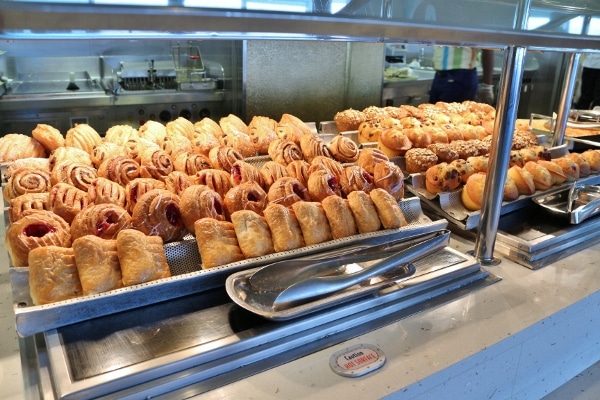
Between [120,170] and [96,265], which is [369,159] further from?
[96,265]

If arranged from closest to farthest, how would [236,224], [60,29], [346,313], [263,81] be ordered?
[60,29] → [346,313] → [236,224] → [263,81]

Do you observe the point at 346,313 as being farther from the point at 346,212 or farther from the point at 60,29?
the point at 60,29

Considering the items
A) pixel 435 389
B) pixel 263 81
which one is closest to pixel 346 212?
pixel 435 389

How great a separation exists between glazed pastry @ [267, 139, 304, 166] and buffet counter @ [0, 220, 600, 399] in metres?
0.76

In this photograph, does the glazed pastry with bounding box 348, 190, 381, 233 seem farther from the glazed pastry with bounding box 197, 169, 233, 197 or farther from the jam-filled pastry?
the jam-filled pastry

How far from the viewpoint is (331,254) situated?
1432 mm

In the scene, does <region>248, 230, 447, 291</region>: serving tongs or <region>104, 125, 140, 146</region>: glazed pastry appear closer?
<region>248, 230, 447, 291</region>: serving tongs

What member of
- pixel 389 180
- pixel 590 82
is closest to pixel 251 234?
pixel 389 180

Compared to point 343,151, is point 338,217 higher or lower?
lower

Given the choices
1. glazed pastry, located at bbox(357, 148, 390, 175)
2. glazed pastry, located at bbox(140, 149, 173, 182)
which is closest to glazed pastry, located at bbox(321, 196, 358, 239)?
glazed pastry, located at bbox(357, 148, 390, 175)

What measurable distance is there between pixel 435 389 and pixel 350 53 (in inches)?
117

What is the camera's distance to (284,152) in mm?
2068

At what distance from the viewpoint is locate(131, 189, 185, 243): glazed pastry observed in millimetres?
1426

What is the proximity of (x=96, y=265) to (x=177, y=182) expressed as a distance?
50 cm
